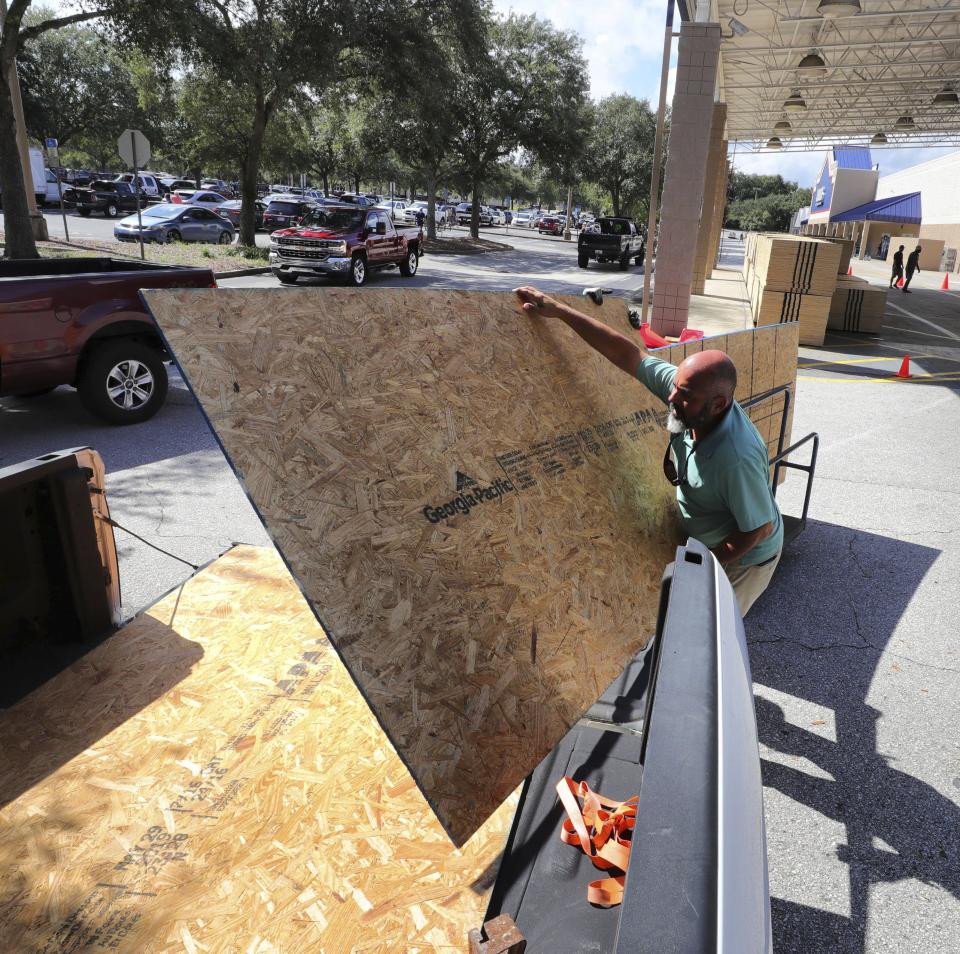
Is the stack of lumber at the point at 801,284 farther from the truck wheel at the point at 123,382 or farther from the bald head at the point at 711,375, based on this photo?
the bald head at the point at 711,375

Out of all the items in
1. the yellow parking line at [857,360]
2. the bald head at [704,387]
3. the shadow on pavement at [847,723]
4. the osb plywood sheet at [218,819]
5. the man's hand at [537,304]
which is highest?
the man's hand at [537,304]

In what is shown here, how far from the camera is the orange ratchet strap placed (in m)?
2.28

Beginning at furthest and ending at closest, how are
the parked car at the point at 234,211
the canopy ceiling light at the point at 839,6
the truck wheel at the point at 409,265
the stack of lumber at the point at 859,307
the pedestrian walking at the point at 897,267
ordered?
the parked car at the point at 234,211, the pedestrian walking at the point at 897,267, the truck wheel at the point at 409,265, the stack of lumber at the point at 859,307, the canopy ceiling light at the point at 839,6

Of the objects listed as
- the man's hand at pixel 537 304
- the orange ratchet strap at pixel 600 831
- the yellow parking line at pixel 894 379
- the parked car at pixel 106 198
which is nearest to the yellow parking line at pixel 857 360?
the yellow parking line at pixel 894 379

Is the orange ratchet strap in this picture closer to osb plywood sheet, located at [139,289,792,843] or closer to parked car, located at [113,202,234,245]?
osb plywood sheet, located at [139,289,792,843]

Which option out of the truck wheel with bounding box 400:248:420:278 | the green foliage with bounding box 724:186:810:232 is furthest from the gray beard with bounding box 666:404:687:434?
the green foliage with bounding box 724:186:810:232

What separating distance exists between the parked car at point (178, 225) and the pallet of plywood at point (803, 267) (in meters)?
23.4

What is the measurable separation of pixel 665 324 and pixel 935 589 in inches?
404

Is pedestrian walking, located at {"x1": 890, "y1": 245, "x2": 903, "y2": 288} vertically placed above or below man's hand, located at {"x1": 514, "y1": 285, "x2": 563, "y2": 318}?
below

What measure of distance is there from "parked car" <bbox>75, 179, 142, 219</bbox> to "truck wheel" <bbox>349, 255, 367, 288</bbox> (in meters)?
27.2

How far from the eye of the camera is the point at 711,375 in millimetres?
3062

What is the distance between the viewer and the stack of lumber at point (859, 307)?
61.8ft

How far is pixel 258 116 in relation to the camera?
24.3 m

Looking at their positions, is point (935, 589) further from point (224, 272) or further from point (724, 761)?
point (224, 272)
